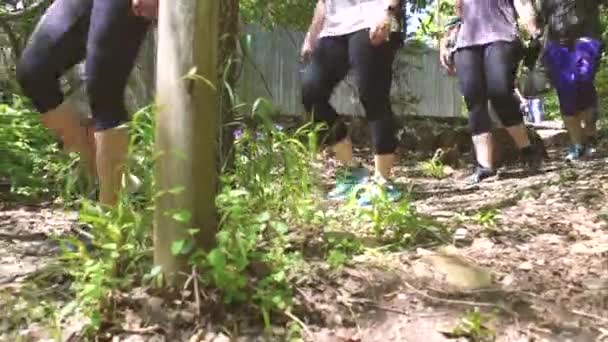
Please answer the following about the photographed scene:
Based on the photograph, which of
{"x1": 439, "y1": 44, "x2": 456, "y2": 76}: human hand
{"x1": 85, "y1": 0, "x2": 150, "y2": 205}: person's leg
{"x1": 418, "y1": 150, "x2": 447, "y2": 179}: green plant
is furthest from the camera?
{"x1": 418, "y1": 150, "x2": 447, "y2": 179}: green plant

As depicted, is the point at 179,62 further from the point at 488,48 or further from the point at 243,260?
the point at 488,48

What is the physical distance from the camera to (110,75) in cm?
312

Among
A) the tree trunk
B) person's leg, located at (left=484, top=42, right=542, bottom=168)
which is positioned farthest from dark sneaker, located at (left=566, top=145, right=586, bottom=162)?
the tree trunk

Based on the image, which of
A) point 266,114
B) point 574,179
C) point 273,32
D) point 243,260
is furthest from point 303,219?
point 273,32

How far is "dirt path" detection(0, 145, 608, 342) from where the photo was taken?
238 cm

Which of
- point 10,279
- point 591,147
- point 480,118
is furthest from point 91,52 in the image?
point 591,147

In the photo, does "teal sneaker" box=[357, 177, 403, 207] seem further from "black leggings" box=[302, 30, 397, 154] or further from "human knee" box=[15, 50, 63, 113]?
"human knee" box=[15, 50, 63, 113]

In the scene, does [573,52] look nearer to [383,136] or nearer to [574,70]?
[574,70]

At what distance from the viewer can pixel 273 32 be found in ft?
35.2

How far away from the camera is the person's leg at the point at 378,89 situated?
13.2 ft

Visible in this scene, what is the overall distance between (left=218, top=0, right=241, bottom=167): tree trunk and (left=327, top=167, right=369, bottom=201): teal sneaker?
0.88 metres

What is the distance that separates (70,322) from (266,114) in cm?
102

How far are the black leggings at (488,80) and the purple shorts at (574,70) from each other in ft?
4.23

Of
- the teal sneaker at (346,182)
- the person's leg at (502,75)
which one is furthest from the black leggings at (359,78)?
the person's leg at (502,75)
